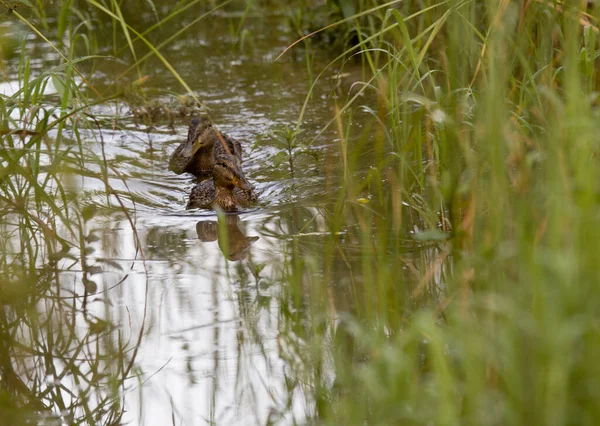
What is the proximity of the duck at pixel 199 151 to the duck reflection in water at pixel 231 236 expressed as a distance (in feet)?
4.11

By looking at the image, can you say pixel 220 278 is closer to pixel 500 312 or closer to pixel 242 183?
pixel 242 183

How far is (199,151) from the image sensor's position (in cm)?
652

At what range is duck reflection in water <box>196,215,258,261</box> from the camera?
430 cm

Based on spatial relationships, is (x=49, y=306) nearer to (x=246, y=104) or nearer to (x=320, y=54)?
(x=246, y=104)

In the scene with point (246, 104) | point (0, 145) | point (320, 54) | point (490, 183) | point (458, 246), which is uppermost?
point (320, 54)

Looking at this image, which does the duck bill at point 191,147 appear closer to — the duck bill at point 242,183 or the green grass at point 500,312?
the duck bill at point 242,183

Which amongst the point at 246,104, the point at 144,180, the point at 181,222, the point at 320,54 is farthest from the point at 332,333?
the point at 320,54

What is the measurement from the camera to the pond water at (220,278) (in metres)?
2.94

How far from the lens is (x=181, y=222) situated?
4996 mm

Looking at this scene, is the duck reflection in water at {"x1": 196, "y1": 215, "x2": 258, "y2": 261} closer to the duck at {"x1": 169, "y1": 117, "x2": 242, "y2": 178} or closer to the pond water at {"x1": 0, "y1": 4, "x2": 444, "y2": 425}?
the pond water at {"x1": 0, "y1": 4, "x2": 444, "y2": 425}

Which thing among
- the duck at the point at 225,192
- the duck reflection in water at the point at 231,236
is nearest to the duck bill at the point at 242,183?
the duck at the point at 225,192

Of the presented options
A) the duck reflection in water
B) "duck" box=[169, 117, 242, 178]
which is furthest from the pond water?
"duck" box=[169, 117, 242, 178]

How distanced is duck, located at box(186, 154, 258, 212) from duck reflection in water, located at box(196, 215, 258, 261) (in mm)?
159

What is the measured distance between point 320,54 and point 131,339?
18.2 ft
